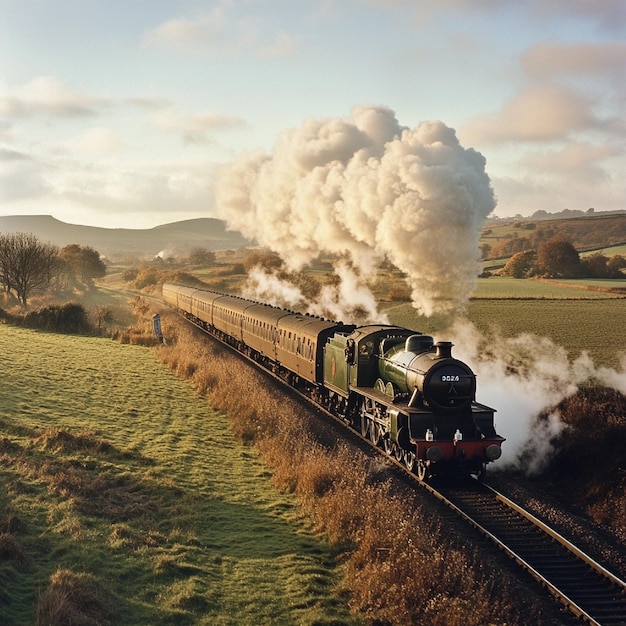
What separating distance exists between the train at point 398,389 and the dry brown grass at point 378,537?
1144mm

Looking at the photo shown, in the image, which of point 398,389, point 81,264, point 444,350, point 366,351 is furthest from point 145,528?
point 81,264

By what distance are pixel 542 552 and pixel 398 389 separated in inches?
236

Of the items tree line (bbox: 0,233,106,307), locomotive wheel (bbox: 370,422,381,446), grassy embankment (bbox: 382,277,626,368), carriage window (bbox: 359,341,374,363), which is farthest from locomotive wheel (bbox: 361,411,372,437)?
tree line (bbox: 0,233,106,307)

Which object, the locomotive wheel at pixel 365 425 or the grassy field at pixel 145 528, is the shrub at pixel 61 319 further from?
the locomotive wheel at pixel 365 425

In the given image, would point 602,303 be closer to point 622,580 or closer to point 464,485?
point 464,485

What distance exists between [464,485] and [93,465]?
30.0ft

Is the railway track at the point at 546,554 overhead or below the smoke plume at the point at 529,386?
below

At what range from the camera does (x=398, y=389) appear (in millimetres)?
16391

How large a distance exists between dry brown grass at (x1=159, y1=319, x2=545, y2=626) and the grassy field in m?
0.47

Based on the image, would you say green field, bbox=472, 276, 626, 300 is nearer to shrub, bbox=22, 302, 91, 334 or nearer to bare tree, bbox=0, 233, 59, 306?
shrub, bbox=22, 302, 91, 334

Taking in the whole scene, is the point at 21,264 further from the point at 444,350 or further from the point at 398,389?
the point at 444,350

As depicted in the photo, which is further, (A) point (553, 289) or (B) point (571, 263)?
(B) point (571, 263)

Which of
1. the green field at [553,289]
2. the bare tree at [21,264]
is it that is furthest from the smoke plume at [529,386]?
the bare tree at [21,264]

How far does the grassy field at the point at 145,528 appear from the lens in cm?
872
